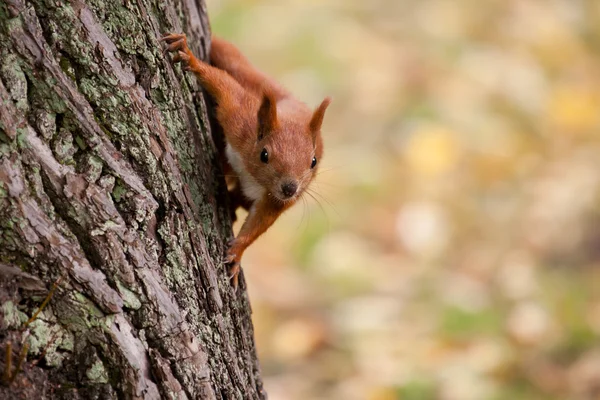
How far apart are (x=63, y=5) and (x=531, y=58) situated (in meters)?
5.72

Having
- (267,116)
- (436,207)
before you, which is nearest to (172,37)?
(267,116)

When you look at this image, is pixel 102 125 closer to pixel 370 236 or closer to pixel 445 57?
pixel 370 236

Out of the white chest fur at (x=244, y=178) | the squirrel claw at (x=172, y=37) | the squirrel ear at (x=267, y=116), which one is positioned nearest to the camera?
the squirrel claw at (x=172, y=37)

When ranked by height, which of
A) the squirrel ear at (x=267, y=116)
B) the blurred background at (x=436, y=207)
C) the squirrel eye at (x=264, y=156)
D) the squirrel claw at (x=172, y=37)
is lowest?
the squirrel claw at (x=172, y=37)

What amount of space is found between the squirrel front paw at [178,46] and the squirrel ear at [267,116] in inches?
14.3

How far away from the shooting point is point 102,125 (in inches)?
59.8

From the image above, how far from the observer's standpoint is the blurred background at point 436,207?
424 cm

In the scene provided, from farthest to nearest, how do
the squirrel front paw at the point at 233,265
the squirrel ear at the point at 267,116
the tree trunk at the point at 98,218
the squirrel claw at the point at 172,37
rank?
the squirrel ear at the point at 267,116 < the squirrel front paw at the point at 233,265 < the squirrel claw at the point at 172,37 < the tree trunk at the point at 98,218

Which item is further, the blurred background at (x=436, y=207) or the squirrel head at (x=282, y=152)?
the blurred background at (x=436, y=207)

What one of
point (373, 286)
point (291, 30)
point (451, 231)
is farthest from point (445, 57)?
point (373, 286)

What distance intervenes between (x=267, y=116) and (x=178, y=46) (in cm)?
50

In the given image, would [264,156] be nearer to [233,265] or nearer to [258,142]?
[258,142]

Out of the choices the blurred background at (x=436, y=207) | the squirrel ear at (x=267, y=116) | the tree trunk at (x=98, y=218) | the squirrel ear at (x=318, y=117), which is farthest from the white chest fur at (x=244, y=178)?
the blurred background at (x=436, y=207)

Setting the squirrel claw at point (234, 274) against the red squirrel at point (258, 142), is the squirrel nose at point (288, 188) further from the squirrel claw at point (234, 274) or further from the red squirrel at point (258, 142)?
the squirrel claw at point (234, 274)
